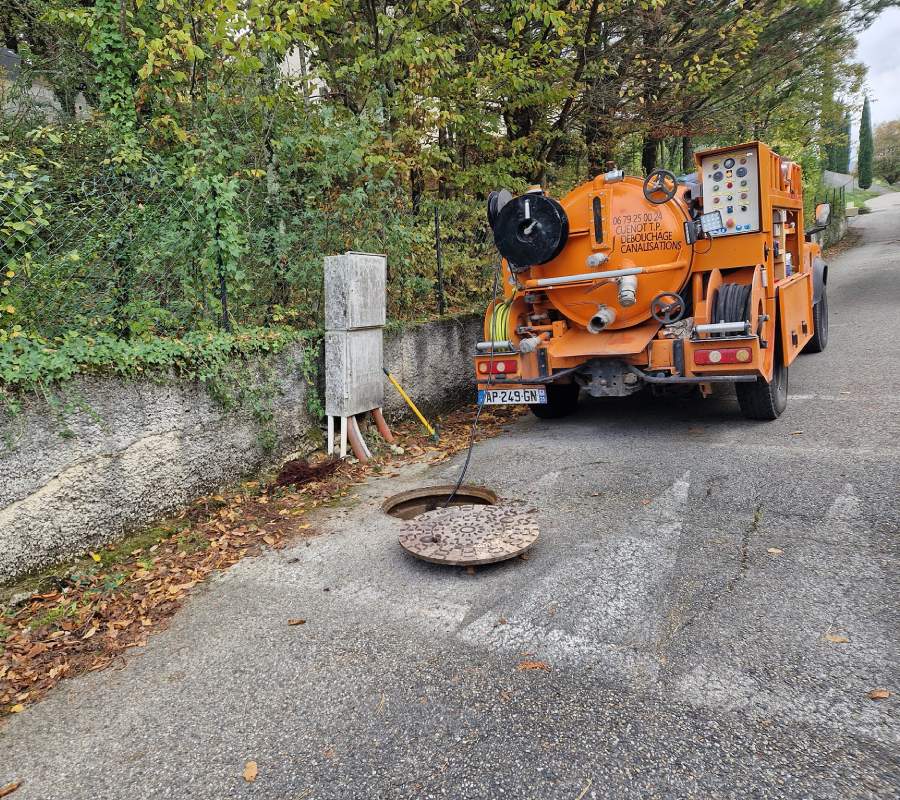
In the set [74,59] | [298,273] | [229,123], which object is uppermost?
[74,59]

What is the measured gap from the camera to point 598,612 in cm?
320

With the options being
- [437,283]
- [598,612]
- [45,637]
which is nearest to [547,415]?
[437,283]

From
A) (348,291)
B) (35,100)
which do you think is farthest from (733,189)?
(35,100)

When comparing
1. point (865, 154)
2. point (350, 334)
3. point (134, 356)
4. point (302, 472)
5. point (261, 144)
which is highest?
point (865, 154)

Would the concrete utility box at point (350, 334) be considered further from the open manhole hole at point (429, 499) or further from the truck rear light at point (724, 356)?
the truck rear light at point (724, 356)

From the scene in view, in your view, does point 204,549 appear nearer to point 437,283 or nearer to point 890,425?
point 437,283

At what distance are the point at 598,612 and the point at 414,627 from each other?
894 mm

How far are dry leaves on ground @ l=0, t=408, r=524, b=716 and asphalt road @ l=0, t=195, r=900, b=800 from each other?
0.17 metres

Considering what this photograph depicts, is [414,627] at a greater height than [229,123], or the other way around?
[229,123]

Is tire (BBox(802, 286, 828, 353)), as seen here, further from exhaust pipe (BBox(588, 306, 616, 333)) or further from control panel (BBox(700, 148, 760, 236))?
exhaust pipe (BBox(588, 306, 616, 333))

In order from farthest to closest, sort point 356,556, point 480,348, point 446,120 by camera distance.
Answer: point 446,120 → point 480,348 → point 356,556

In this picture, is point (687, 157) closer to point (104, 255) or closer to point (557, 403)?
point (557, 403)

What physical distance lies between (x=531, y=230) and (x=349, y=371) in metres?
2.11

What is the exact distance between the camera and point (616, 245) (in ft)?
19.4
